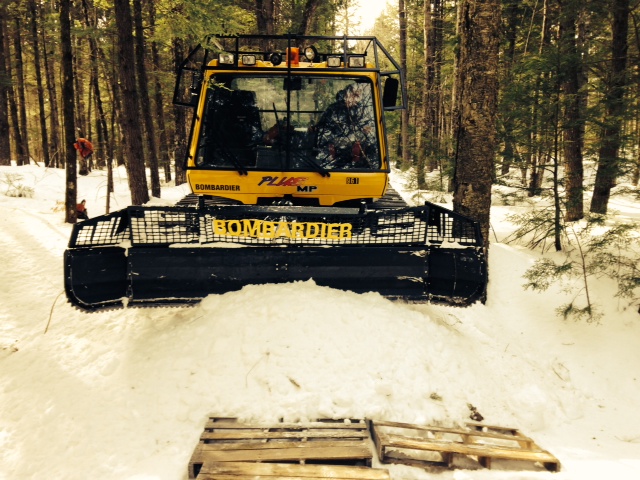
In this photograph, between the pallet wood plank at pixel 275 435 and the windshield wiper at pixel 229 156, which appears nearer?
the pallet wood plank at pixel 275 435

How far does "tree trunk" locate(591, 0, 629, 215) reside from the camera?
6.41m

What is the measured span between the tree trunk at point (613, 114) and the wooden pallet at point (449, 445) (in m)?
4.87

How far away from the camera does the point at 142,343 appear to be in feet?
14.4

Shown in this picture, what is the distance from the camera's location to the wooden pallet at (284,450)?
2.92m

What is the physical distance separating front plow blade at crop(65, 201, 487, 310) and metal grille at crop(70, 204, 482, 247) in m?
0.01

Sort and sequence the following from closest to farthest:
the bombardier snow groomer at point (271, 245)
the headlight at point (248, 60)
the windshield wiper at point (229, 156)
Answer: the bombardier snow groomer at point (271, 245) → the windshield wiper at point (229, 156) → the headlight at point (248, 60)

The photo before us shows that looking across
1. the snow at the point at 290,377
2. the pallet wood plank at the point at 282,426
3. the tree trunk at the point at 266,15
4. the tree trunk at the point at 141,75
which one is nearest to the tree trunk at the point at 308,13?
the tree trunk at the point at 266,15

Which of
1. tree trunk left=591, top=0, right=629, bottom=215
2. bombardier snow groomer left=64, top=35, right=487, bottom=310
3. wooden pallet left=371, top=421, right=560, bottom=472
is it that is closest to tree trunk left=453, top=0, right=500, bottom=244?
bombardier snow groomer left=64, top=35, right=487, bottom=310

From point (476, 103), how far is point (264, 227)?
126 inches

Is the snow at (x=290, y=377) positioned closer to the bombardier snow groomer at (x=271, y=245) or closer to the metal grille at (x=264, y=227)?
the bombardier snow groomer at (x=271, y=245)

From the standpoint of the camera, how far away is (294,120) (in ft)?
17.5

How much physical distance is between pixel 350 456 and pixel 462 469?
89cm

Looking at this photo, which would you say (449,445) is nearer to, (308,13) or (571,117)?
(571,117)

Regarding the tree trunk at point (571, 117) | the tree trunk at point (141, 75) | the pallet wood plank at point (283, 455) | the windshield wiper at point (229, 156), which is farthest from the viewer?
the tree trunk at point (141, 75)
